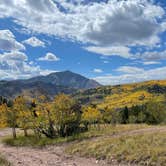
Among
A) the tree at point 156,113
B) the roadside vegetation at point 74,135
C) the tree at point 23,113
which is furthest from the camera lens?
the tree at point 156,113

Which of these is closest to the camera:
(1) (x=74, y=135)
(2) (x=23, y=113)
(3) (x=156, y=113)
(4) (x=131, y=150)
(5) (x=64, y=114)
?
(4) (x=131, y=150)

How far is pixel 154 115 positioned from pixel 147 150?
Result: 68223mm

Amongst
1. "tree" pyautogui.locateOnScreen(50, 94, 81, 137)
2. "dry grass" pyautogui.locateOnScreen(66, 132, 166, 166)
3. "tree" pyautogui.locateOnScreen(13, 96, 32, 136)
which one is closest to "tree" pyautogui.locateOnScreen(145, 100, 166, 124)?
"tree" pyautogui.locateOnScreen(50, 94, 81, 137)

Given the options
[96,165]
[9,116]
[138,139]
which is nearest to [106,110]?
[9,116]

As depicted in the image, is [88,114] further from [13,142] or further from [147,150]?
[147,150]

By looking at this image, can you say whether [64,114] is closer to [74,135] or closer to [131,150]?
[74,135]

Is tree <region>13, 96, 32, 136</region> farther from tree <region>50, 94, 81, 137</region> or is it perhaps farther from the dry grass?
the dry grass

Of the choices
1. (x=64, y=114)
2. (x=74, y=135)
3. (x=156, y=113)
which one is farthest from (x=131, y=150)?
(x=156, y=113)

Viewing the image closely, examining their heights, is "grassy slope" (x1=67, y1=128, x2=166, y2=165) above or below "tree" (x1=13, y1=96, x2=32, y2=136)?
below

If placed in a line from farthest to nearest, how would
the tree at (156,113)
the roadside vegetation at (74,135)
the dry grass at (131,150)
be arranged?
the tree at (156,113), the roadside vegetation at (74,135), the dry grass at (131,150)

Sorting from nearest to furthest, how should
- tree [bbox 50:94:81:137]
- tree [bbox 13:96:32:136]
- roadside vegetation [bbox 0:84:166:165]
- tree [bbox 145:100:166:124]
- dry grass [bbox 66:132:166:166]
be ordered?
dry grass [bbox 66:132:166:166] → roadside vegetation [bbox 0:84:166:165] → tree [bbox 50:94:81:137] → tree [bbox 13:96:32:136] → tree [bbox 145:100:166:124]

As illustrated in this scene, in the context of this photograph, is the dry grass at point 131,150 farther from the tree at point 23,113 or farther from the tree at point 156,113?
the tree at point 156,113

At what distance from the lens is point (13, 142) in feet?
172

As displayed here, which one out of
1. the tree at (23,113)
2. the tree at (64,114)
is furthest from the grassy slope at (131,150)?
the tree at (23,113)
